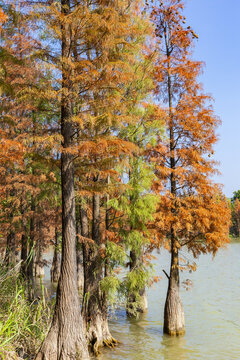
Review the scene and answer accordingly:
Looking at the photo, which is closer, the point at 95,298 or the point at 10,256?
the point at 10,256

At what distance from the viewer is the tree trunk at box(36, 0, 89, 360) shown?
33.1ft

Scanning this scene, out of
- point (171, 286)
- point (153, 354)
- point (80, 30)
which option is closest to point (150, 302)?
point (171, 286)

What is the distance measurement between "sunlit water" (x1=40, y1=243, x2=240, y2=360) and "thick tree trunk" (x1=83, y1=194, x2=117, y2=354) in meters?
0.64

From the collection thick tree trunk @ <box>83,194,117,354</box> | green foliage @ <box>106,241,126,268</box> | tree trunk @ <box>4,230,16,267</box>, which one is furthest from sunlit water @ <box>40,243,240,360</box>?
tree trunk @ <box>4,230,16,267</box>

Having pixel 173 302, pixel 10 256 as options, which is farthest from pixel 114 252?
pixel 173 302

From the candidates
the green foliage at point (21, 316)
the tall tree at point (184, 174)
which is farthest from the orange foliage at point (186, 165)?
the green foliage at point (21, 316)

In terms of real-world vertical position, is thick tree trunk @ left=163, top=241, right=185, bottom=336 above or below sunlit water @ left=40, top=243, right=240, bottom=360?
above

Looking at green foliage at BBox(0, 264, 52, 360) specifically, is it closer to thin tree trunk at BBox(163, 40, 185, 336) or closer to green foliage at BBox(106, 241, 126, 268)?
green foliage at BBox(106, 241, 126, 268)

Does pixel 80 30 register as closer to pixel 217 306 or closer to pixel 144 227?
pixel 144 227

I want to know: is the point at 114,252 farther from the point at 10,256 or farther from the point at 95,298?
the point at 10,256

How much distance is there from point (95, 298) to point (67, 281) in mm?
4388

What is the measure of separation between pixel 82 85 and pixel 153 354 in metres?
10.2

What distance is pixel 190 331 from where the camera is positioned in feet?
59.4

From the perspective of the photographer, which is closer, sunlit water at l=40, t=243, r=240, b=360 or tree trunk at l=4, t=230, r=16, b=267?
tree trunk at l=4, t=230, r=16, b=267
